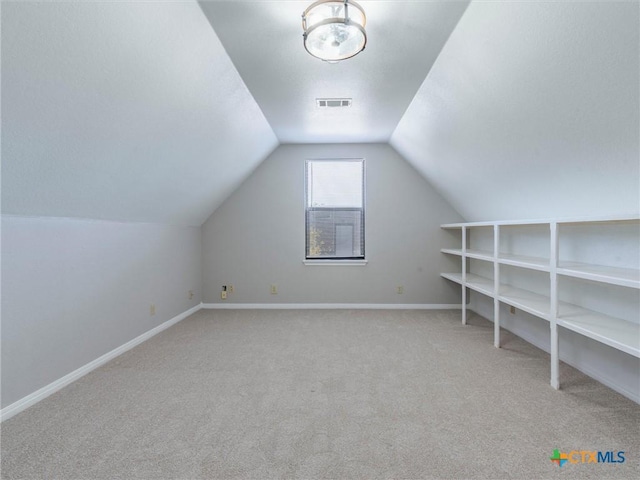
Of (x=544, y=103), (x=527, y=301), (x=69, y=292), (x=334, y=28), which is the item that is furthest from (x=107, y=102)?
(x=527, y=301)

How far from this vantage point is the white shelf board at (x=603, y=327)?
1646 mm

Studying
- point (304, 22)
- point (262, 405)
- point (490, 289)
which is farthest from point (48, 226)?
point (490, 289)

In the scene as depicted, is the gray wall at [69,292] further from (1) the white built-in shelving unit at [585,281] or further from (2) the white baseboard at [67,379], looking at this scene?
(1) the white built-in shelving unit at [585,281]

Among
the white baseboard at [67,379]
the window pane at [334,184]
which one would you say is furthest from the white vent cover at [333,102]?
the white baseboard at [67,379]

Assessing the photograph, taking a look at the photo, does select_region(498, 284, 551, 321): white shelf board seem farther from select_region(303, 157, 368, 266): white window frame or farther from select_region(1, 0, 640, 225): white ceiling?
select_region(303, 157, 368, 266): white window frame

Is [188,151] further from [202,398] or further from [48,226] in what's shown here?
[202,398]

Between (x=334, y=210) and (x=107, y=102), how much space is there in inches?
120

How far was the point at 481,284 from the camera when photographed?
330 centimetres

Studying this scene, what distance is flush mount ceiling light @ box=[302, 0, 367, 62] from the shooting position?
154 centimetres

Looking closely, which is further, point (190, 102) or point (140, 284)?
point (140, 284)

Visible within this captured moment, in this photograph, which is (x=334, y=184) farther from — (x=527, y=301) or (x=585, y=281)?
(x=585, y=281)

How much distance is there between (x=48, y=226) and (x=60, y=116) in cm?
90

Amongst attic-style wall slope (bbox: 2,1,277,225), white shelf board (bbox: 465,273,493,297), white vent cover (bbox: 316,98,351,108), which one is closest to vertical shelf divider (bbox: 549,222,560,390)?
white shelf board (bbox: 465,273,493,297)

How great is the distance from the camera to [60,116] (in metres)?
1.53
